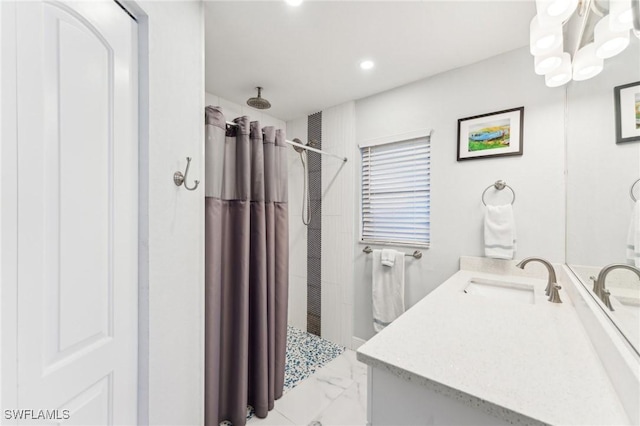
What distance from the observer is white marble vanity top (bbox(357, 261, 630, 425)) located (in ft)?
1.83

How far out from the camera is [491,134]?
1.79 m

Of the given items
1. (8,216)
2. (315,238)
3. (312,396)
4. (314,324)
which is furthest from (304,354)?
(8,216)

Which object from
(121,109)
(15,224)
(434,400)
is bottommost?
(434,400)

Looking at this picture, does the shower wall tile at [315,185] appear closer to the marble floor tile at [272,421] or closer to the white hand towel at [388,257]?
the white hand towel at [388,257]

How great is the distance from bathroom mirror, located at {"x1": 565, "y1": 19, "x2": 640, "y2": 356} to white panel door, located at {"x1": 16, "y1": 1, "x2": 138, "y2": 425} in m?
1.39

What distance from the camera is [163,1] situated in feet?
3.47

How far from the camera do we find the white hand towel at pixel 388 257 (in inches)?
84.7

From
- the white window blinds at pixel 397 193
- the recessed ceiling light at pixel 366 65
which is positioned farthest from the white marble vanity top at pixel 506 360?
the recessed ceiling light at pixel 366 65

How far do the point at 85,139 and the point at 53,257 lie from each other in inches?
13.4

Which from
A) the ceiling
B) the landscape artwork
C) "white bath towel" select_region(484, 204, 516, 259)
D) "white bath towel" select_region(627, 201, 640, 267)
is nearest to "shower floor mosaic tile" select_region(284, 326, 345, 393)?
"white bath towel" select_region(484, 204, 516, 259)

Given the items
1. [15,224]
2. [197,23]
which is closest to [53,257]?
[15,224]

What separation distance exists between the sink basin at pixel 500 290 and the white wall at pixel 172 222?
147 cm

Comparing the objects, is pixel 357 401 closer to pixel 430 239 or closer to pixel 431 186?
pixel 430 239

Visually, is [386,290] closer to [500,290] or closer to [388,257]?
[388,257]
